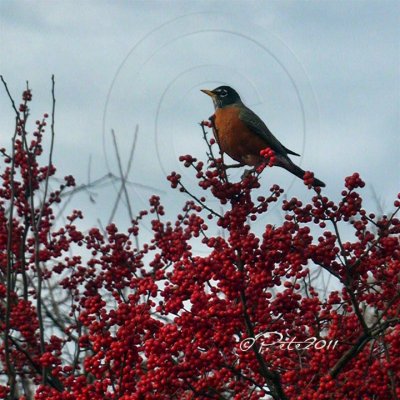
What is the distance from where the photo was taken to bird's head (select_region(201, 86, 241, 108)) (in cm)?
884

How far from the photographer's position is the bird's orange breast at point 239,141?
801 centimetres

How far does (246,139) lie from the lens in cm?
806

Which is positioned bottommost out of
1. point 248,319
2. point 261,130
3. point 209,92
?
point 248,319

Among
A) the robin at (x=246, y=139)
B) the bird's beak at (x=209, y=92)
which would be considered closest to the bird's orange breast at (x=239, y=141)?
the robin at (x=246, y=139)

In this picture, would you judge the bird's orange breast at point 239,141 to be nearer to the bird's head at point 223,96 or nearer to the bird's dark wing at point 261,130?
the bird's dark wing at point 261,130

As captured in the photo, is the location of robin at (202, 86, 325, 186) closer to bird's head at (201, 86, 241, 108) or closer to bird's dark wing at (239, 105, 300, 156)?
bird's dark wing at (239, 105, 300, 156)

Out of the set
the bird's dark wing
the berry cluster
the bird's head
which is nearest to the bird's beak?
the bird's head

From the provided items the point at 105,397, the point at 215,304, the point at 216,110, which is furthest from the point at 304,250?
the point at 216,110

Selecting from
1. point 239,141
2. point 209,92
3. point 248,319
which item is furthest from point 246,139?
point 248,319

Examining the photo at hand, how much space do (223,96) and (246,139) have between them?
3.45 ft

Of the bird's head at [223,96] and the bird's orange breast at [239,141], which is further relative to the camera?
the bird's head at [223,96]

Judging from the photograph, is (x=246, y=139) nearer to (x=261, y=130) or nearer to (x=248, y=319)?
(x=261, y=130)

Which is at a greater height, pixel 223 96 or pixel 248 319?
pixel 223 96

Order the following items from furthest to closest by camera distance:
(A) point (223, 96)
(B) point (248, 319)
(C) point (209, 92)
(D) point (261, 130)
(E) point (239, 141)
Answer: (A) point (223, 96) < (C) point (209, 92) < (D) point (261, 130) < (E) point (239, 141) < (B) point (248, 319)
